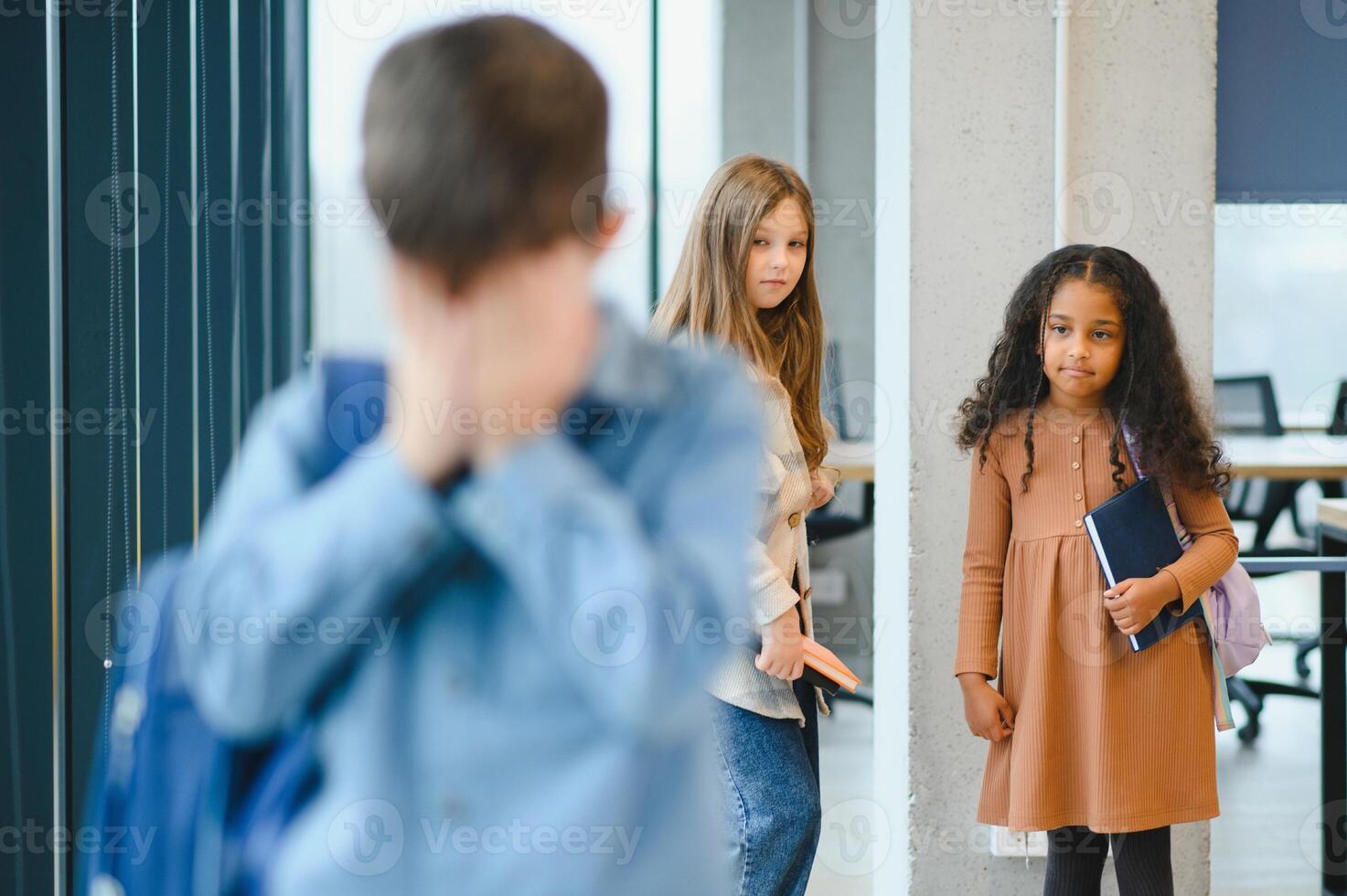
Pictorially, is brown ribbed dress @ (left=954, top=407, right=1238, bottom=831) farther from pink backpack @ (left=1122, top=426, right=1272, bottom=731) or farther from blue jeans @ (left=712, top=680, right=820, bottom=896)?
blue jeans @ (left=712, top=680, right=820, bottom=896)

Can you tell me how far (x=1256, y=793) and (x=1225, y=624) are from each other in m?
1.85

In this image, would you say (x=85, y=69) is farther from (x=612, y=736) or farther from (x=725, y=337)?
(x=612, y=736)

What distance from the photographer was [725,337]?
162 centimetres

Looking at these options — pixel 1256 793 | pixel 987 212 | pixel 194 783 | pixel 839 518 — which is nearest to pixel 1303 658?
pixel 1256 793

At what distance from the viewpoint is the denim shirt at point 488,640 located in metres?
0.58

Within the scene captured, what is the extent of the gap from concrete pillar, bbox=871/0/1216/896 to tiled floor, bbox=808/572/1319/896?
59cm

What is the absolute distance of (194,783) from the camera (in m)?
0.61

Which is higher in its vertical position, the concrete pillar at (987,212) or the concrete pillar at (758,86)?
the concrete pillar at (758,86)

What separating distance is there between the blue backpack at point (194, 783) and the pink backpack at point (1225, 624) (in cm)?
139

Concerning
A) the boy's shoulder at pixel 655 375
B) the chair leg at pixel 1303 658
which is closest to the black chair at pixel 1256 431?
the chair leg at pixel 1303 658

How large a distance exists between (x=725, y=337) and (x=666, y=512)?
3.34 ft

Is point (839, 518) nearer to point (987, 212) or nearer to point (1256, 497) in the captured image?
point (1256, 497)

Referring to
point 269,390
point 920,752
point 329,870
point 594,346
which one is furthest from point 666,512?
point 920,752

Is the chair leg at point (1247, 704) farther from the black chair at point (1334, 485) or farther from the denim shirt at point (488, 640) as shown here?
the denim shirt at point (488, 640)
